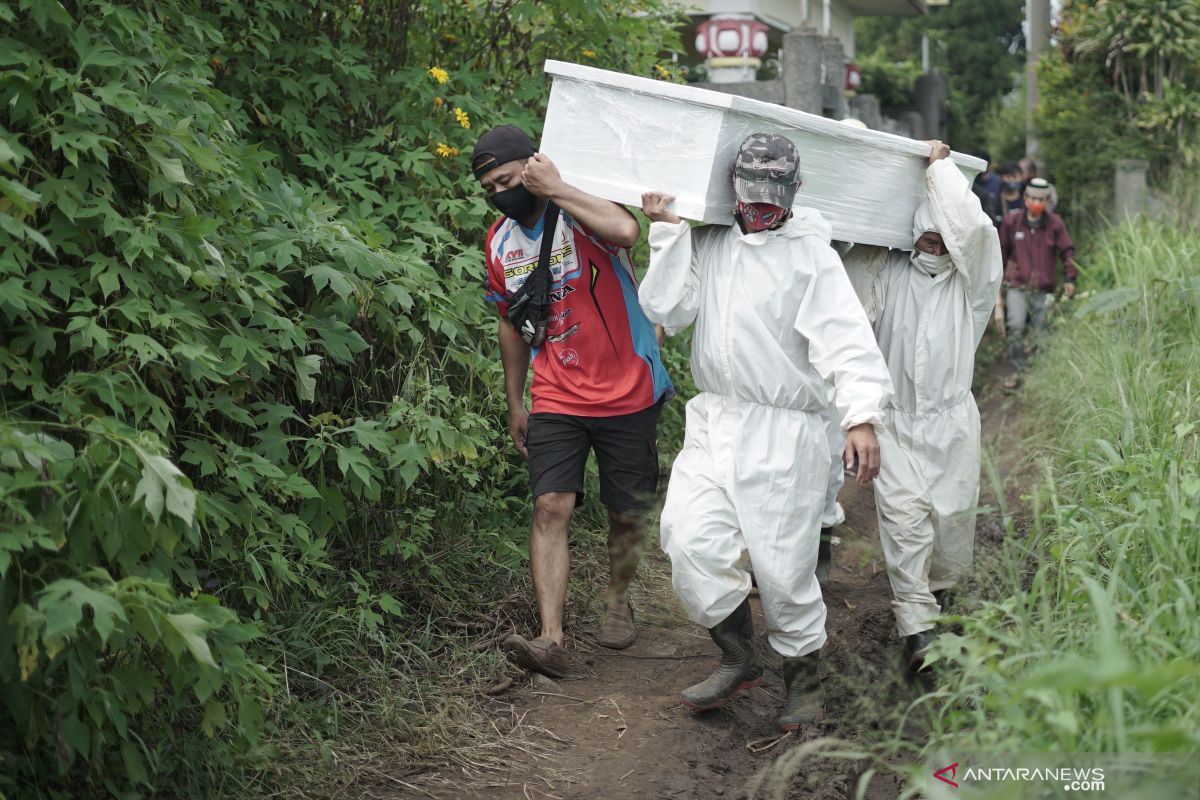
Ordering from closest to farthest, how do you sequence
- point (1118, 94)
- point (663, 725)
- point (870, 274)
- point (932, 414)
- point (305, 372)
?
point (305, 372)
point (663, 725)
point (932, 414)
point (870, 274)
point (1118, 94)

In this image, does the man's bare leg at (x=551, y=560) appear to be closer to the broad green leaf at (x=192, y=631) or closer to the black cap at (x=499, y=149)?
the black cap at (x=499, y=149)

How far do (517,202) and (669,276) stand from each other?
0.78 metres

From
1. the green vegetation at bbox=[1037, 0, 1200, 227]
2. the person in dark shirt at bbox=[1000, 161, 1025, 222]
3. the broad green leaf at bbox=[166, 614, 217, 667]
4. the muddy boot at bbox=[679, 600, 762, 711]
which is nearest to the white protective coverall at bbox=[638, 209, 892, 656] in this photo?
the muddy boot at bbox=[679, 600, 762, 711]

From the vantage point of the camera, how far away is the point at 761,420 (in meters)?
4.32

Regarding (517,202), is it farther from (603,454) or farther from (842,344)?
(842,344)

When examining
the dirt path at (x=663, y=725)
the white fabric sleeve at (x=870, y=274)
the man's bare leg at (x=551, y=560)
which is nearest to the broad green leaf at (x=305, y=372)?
the man's bare leg at (x=551, y=560)

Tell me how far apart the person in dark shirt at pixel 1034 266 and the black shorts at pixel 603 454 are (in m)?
6.57

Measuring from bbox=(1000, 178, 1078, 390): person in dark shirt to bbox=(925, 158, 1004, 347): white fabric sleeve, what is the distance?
6.13 m

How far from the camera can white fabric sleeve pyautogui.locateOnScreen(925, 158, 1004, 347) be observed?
15.8ft

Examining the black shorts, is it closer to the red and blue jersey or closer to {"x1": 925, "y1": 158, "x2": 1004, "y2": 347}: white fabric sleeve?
the red and blue jersey

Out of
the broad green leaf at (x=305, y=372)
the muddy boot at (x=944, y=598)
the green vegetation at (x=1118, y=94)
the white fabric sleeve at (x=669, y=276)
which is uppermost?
the green vegetation at (x=1118, y=94)

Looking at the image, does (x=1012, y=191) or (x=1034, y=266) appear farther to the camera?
(x=1012, y=191)

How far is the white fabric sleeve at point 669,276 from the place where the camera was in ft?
14.2

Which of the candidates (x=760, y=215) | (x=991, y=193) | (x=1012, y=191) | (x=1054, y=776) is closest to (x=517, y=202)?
(x=760, y=215)
